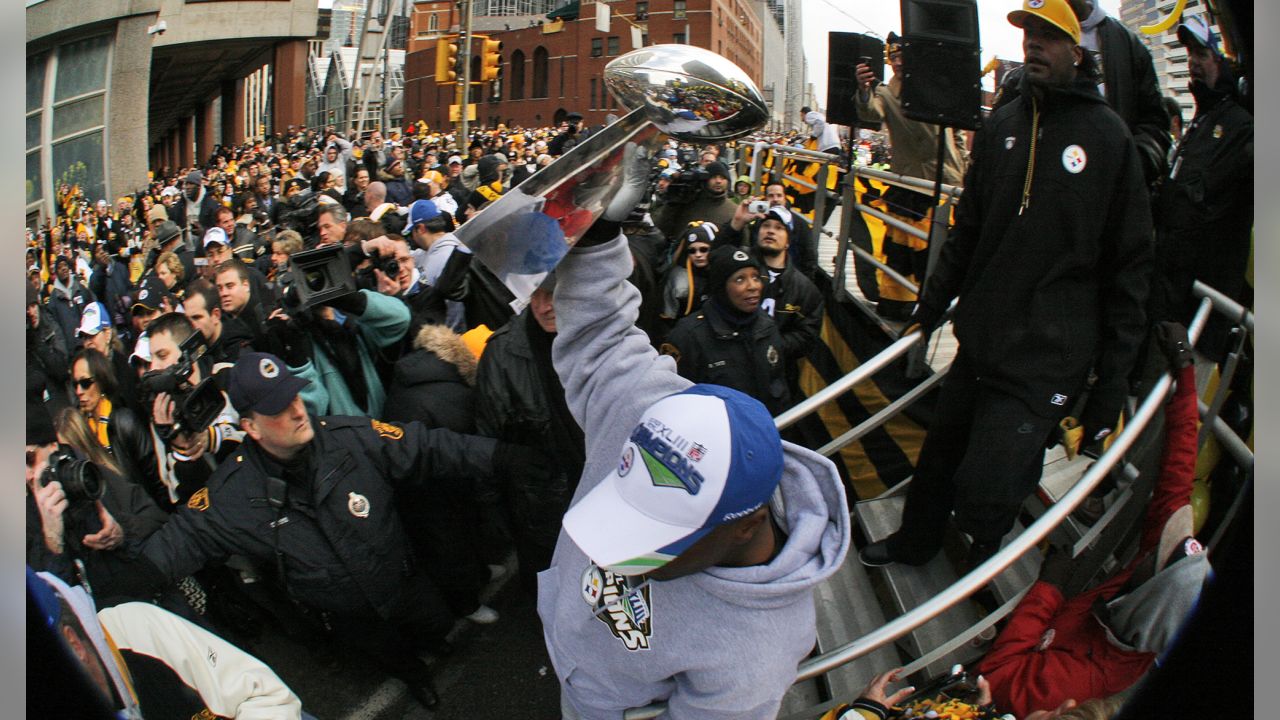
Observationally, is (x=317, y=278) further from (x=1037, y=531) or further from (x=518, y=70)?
(x=518, y=70)

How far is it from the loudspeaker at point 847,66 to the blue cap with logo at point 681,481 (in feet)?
12.4

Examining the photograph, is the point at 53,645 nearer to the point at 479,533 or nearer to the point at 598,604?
the point at 598,604

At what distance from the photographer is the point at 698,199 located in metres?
6.37

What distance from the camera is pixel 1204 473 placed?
256 cm

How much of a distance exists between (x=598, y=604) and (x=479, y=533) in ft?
8.07

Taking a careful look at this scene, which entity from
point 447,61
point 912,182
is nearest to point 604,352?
point 912,182

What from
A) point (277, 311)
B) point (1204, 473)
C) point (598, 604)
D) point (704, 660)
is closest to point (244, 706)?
point (598, 604)

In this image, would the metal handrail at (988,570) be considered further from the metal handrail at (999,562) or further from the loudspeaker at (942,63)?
the loudspeaker at (942,63)

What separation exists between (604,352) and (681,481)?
25.2 inches

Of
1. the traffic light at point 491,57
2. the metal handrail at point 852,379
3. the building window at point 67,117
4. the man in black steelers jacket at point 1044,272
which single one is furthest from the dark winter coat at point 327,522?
the traffic light at point 491,57

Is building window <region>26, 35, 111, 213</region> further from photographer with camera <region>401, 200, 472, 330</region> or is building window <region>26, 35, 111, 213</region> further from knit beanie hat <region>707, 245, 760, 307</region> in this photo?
knit beanie hat <region>707, 245, 760, 307</region>

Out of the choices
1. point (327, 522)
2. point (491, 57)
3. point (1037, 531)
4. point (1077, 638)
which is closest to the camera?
point (1037, 531)

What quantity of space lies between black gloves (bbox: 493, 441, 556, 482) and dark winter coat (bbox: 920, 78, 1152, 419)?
1.61m

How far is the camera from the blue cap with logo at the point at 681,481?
51.9 inches
